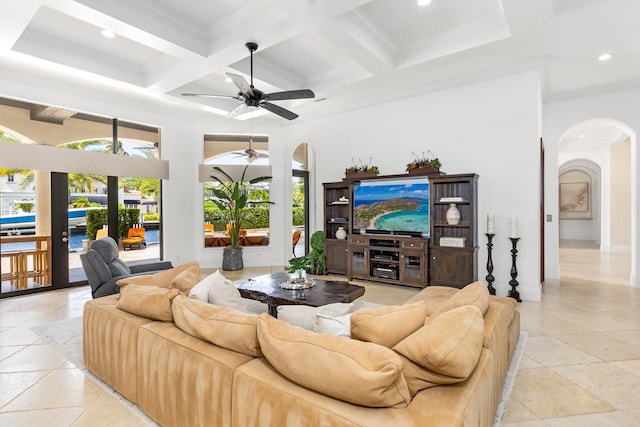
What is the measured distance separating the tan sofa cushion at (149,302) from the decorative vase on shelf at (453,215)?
13.8 feet

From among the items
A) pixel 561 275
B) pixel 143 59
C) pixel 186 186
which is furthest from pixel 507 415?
pixel 186 186

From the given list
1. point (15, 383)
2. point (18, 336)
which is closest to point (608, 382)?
point (15, 383)

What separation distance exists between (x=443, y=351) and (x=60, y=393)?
2.71m

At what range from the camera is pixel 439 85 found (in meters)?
5.49

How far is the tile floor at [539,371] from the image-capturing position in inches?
86.3

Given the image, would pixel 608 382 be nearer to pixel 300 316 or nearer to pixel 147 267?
pixel 300 316

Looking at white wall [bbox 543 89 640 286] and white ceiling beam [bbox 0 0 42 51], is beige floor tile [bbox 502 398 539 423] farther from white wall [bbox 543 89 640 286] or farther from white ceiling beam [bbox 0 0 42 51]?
white ceiling beam [bbox 0 0 42 51]

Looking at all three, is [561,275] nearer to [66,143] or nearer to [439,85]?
[439,85]

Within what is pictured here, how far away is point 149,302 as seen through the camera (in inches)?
86.4

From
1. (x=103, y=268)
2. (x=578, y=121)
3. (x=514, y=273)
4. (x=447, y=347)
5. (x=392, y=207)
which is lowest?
(x=514, y=273)

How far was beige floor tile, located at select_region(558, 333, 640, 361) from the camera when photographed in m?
3.05

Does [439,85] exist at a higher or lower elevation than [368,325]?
higher

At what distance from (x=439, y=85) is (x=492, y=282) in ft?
10.4

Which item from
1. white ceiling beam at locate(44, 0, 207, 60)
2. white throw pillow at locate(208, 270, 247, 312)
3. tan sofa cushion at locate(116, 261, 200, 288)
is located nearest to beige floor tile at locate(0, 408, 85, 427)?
tan sofa cushion at locate(116, 261, 200, 288)
